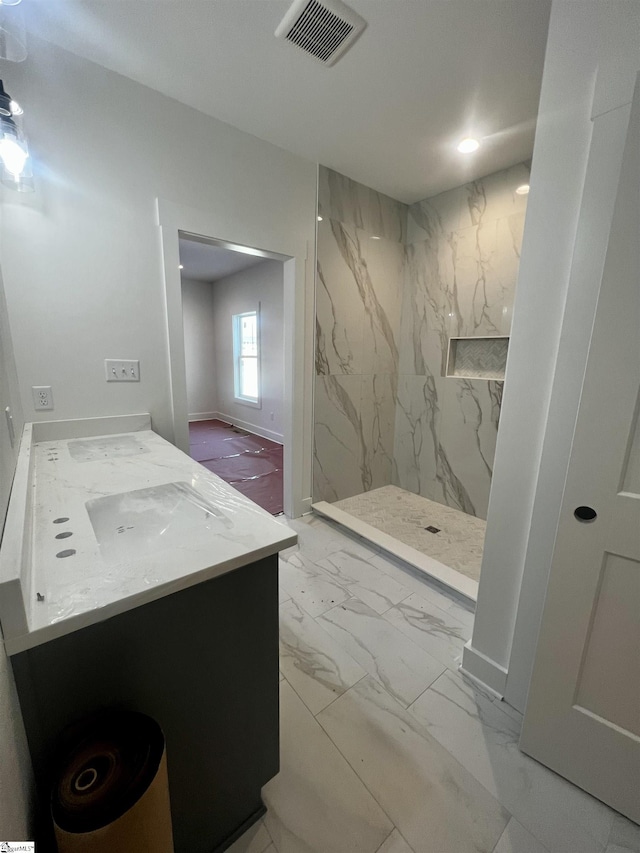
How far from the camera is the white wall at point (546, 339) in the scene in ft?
3.28

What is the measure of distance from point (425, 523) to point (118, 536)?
245 centimetres

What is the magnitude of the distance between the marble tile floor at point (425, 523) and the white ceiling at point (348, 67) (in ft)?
9.10

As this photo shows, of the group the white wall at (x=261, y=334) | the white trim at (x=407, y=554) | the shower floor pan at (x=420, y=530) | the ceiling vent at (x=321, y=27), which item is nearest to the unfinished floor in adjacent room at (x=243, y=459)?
the white wall at (x=261, y=334)

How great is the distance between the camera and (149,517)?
1.16 m

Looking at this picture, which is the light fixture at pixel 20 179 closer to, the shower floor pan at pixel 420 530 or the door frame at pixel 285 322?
the door frame at pixel 285 322

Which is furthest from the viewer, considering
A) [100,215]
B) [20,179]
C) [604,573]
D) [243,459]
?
[243,459]

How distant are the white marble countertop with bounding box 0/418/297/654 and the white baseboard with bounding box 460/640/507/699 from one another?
1.18 metres

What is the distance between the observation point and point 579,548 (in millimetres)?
1041

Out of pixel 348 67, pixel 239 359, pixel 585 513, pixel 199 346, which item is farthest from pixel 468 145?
pixel 199 346

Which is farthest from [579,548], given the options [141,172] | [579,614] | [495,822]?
[141,172]

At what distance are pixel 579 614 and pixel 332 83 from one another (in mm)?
2585

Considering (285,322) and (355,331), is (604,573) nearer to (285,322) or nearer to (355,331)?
(285,322)

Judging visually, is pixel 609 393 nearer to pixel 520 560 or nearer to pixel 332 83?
pixel 520 560

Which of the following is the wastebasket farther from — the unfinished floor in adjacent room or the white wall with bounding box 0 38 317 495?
the unfinished floor in adjacent room
